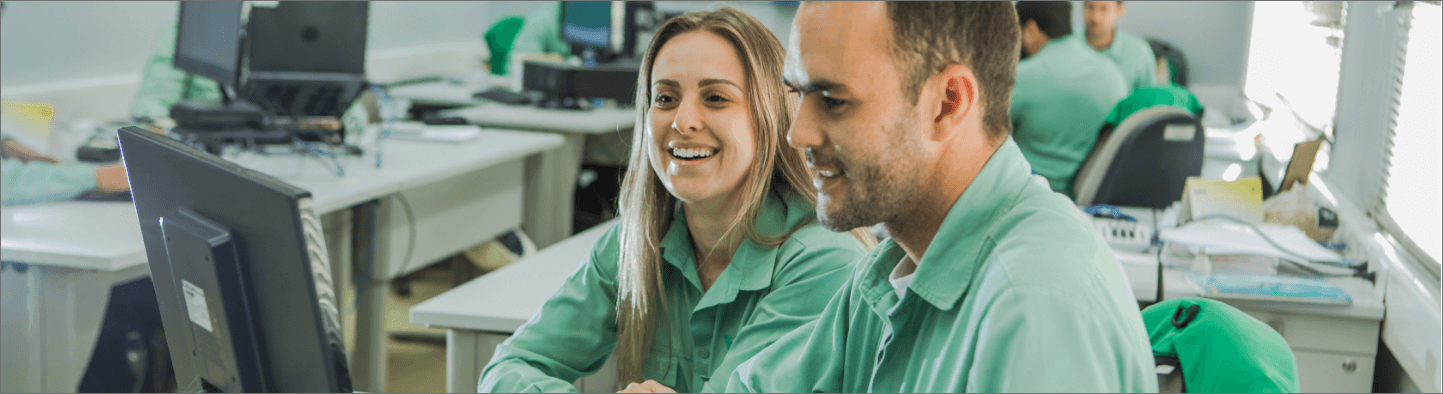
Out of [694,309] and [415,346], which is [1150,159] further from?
[415,346]

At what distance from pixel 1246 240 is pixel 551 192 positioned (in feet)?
8.36

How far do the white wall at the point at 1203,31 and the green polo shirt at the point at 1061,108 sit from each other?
3100 mm

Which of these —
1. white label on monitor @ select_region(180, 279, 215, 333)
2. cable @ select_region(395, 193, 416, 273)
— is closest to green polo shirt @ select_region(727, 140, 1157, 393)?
white label on monitor @ select_region(180, 279, 215, 333)

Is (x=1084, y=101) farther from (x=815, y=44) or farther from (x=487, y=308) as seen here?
(x=815, y=44)

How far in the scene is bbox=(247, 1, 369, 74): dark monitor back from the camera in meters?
2.97

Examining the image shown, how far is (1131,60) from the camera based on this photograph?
4754mm

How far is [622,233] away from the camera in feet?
4.66

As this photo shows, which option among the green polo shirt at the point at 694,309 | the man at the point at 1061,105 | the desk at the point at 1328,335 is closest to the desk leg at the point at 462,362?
the green polo shirt at the point at 694,309

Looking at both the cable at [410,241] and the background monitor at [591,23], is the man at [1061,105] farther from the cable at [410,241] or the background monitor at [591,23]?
the background monitor at [591,23]

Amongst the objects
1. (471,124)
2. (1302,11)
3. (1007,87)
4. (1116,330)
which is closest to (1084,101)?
(1302,11)

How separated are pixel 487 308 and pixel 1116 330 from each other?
1.31m

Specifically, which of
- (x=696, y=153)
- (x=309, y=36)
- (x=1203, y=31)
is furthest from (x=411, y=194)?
(x=1203, y=31)

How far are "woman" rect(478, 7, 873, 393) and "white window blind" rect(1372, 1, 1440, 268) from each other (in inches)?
54.7

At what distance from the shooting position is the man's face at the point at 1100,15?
4.68 m
